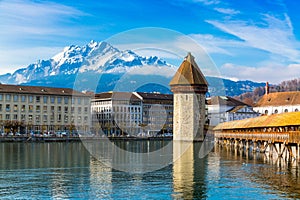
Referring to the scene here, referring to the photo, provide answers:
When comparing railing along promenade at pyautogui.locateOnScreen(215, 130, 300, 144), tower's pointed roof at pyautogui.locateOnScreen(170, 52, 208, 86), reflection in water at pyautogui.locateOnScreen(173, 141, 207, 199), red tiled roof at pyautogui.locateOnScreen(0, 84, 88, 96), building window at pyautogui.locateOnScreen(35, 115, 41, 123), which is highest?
tower's pointed roof at pyautogui.locateOnScreen(170, 52, 208, 86)

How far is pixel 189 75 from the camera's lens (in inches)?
2872

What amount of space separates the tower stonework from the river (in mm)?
42051

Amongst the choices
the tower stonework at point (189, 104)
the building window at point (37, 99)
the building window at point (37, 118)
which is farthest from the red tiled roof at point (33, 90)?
the tower stonework at point (189, 104)

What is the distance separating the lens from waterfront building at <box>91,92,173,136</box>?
305 ft

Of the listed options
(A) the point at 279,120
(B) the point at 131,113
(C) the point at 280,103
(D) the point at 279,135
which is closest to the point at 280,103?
(C) the point at 280,103

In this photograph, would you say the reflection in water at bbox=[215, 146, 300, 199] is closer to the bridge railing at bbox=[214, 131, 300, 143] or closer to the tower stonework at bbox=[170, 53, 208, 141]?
the bridge railing at bbox=[214, 131, 300, 143]

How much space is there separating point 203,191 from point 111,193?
3331mm

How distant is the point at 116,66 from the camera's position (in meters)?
148

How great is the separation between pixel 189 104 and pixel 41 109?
2161 cm

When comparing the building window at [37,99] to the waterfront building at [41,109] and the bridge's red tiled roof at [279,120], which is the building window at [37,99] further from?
the bridge's red tiled roof at [279,120]

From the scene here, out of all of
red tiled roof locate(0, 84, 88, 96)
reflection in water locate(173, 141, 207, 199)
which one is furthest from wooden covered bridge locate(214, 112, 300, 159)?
red tiled roof locate(0, 84, 88, 96)

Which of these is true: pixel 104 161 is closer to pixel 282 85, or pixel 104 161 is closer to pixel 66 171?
pixel 66 171

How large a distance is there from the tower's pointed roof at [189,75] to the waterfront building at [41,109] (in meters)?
16.6

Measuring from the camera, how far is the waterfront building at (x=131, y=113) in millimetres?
92912
